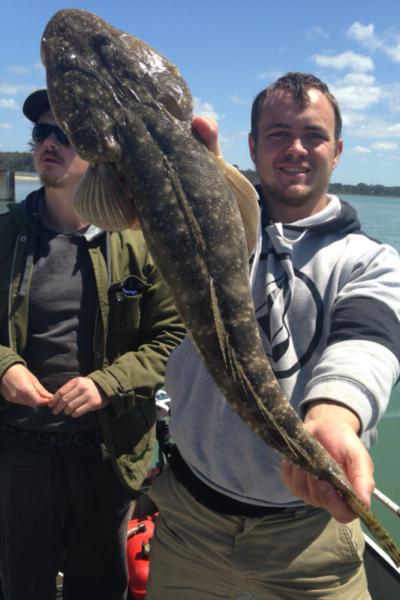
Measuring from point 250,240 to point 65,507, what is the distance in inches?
95.8

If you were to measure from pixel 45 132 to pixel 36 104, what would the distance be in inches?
9.9

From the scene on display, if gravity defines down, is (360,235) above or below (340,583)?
above

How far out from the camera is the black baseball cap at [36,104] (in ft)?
10.6

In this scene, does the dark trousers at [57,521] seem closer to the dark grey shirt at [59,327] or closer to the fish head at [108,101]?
the dark grey shirt at [59,327]

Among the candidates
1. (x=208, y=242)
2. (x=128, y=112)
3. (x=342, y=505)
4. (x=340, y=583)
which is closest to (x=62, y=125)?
(x=128, y=112)

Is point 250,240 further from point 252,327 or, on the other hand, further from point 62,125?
point 62,125

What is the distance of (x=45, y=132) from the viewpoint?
3.23m

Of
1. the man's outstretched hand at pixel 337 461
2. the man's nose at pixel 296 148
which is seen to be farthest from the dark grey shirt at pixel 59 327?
the man's outstretched hand at pixel 337 461

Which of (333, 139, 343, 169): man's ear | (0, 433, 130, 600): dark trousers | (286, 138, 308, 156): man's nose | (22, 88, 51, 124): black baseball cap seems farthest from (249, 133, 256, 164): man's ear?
(0, 433, 130, 600): dark trousers

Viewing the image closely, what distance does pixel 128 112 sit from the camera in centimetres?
199

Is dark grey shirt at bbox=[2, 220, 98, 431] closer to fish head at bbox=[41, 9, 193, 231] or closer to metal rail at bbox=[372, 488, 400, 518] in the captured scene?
fish head at bbox=[41, 9, 193, 231]

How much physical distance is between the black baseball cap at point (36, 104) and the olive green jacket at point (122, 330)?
2.22 feet

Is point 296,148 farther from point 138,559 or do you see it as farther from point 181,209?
point 138,559

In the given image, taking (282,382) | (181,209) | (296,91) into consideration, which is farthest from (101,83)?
(282,382)
